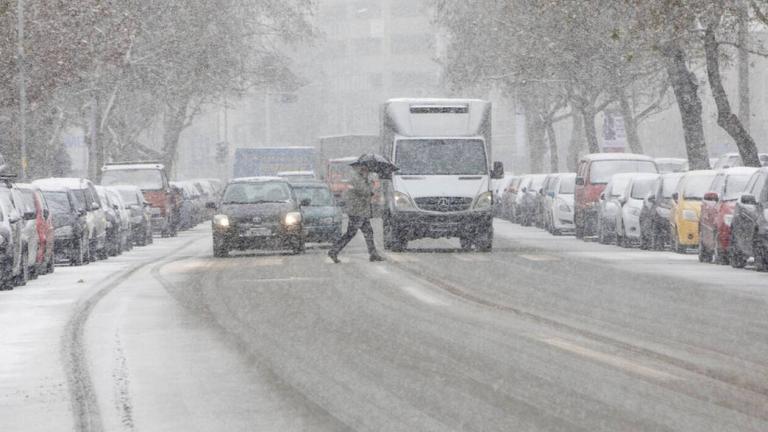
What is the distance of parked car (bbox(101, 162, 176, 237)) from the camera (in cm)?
5197

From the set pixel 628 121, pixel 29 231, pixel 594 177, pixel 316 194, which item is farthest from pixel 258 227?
pixel 628 121

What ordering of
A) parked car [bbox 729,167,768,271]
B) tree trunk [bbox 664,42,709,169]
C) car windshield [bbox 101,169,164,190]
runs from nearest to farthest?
parked car [bbox 729,167,768,271]
tree trunk [bbox 664,42,709,169]
car windshield [bbox 101,169,164,190]

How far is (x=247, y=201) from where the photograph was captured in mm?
36250

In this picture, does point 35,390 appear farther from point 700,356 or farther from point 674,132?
point 674,132

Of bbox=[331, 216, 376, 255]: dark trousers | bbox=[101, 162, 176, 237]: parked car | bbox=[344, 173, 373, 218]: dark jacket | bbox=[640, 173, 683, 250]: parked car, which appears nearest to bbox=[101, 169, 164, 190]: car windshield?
bbox=[101, 162, 176, 237]: parked car

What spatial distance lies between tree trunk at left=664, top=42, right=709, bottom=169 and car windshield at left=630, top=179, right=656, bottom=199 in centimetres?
541

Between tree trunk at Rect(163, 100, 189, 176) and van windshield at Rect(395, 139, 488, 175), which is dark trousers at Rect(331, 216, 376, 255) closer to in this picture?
van windshield at Rect(395, 139, 488, 175)

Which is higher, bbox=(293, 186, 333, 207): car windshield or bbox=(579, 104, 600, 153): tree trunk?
bbox=(579, 104, 600, 153): tree trunk

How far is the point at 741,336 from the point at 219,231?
20474mm

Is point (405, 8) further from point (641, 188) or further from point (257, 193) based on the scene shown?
point (257, 193)

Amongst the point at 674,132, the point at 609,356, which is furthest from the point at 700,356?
the point at 674,132

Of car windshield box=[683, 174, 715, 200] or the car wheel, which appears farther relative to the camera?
car windshield box=[683, 174, 715, 200]

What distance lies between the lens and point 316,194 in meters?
41.6

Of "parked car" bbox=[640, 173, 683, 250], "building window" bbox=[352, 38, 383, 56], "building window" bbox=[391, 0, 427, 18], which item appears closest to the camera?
"parked car" bbox=[640, 173, 683, 250]
